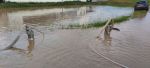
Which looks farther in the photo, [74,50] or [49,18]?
[49,18]

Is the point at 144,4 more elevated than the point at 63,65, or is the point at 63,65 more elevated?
the point at 144,4

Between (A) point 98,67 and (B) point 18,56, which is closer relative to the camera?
(A) point 98,67

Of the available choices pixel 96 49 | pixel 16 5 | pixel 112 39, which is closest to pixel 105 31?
pixel 112 39

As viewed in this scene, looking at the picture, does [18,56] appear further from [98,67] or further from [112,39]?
[112,39]

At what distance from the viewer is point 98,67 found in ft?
40.6

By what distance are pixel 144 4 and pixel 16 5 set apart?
1740 centimetres

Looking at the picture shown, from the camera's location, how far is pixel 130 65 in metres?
12.6

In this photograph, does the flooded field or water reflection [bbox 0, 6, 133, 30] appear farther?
water reflection [bbox 0, 6, 133, 30]

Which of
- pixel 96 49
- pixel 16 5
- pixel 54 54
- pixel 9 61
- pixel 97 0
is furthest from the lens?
pixel 97 0

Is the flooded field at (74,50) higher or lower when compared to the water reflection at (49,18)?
lower

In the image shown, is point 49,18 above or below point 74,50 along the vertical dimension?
above

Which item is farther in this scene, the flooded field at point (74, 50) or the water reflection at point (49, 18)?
the water reflection at point (49, 18)

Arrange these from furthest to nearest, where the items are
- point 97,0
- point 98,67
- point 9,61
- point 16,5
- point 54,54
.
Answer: point 97,0 < point 16,5 < point 54,54 < point 9,61 < point 98,67

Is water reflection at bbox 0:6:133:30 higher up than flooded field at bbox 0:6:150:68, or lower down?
higher up
